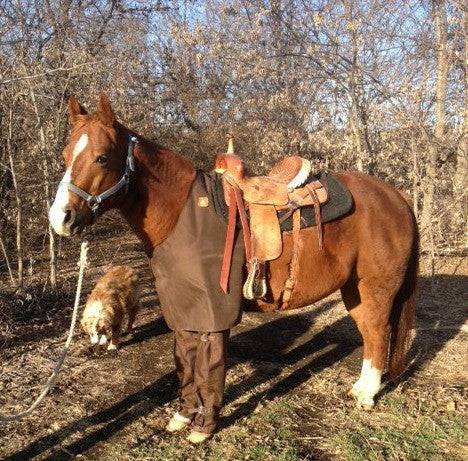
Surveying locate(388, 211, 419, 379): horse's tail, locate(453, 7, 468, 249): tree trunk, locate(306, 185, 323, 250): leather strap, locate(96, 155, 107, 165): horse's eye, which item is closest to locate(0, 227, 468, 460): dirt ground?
locate(388, 211, 419, 379): horse's tail

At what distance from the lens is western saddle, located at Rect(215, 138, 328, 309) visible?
9.73 ft

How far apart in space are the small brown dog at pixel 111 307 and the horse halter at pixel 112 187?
6.87 feet

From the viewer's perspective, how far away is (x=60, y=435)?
125 inches

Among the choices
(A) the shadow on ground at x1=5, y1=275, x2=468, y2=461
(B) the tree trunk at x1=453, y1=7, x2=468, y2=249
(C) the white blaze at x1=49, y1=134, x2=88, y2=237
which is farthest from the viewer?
(B) the tree trunk at x1=453, y1=7, x2=468, y2=249

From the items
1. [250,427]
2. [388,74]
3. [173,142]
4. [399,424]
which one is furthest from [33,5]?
[399,424]

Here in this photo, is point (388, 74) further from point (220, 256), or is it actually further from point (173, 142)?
point (220, 256)

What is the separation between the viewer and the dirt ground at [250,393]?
3.07m

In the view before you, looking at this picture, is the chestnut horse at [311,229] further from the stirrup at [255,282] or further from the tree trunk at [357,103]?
the tree trunk at [357,103]

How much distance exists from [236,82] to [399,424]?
8.79 meters

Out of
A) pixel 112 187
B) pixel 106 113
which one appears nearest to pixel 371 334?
pixel 112 187

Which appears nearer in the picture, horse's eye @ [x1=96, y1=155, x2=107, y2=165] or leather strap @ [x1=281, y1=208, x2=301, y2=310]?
horse's eye @ [x1=96, y1=155, x2=107, y2=165]

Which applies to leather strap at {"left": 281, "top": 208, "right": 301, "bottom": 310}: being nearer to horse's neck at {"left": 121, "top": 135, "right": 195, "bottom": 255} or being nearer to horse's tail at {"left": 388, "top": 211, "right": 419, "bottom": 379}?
horse's neck at {"left": 121, "top": 135, "right": 195, "bottom": 255}

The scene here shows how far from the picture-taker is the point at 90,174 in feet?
8.46

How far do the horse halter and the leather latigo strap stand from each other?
2.16 ft
